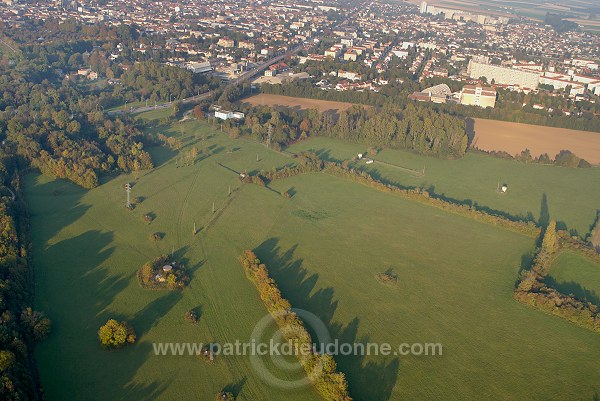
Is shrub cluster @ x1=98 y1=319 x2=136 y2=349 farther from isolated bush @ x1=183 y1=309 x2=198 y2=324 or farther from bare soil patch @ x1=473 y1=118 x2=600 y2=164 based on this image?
bare soil patch @ x1=473 y1=118 x2=600 y2=164

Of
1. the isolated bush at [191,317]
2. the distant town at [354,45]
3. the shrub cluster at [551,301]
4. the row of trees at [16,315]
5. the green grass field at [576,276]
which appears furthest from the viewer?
the distant town at [354,45]

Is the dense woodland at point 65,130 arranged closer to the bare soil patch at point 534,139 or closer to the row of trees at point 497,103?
the row of trees at point 497,103

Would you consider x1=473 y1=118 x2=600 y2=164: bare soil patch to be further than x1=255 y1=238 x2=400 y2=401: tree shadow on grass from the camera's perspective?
Yes

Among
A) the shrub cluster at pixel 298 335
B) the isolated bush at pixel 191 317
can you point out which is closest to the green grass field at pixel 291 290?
the isolated bush at pixel 191 317

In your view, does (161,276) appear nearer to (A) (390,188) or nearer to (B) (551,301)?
(A) (390,188)

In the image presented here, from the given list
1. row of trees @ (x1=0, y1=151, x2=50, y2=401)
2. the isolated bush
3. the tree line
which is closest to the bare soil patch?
the tree line

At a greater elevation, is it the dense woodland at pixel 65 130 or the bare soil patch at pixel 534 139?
the bare soil patch at pixel 534 139
